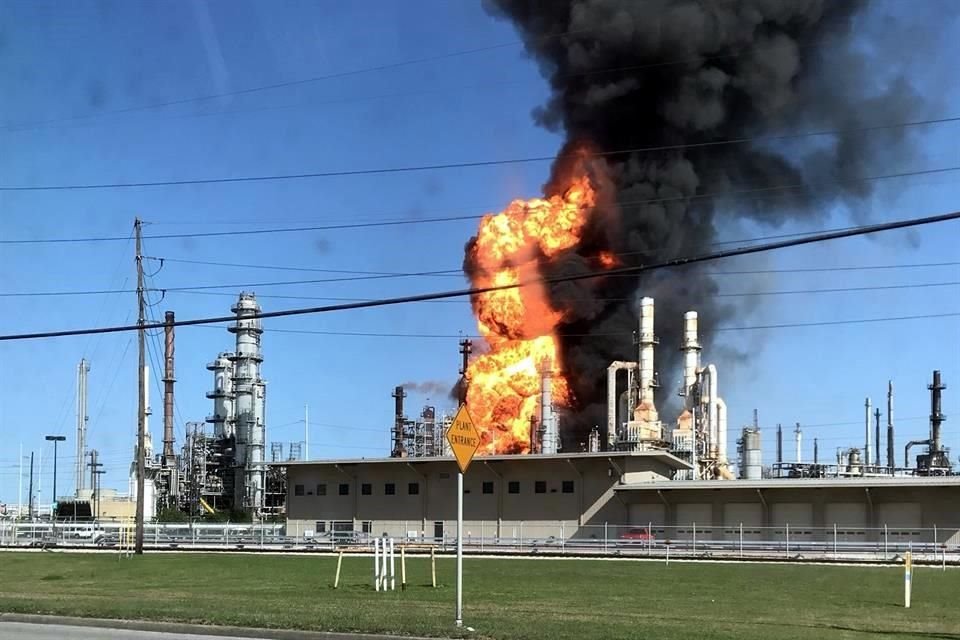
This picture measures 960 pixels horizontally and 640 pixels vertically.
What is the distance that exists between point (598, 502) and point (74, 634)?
3628 centimetres

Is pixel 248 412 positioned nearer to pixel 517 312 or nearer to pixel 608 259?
pixel 517 312

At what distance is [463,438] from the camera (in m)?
15.9

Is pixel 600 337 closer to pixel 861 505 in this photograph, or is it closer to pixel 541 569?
pixel 861 505

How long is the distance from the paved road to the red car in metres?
33.4

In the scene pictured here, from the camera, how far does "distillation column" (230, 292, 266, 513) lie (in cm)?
9075

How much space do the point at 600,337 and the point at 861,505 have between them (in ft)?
98.5

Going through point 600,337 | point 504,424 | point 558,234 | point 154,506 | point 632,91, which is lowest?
point 154,506

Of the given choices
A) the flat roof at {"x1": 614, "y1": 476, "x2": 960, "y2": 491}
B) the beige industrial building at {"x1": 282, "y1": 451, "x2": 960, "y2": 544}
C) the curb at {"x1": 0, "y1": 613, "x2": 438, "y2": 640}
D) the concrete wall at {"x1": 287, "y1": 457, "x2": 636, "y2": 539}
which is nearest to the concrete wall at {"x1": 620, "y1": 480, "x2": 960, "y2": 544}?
the beige industrial building at {"x1": 282, "y1": 451, "x2": 960, "y2": 544}

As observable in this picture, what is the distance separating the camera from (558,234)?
71.4m

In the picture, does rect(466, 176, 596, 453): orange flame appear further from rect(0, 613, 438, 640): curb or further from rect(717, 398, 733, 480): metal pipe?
rect(0, 613, 438, 640): curb

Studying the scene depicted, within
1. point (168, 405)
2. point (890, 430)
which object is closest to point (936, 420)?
point (890, 430)

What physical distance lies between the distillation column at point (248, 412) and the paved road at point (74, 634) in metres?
73.0

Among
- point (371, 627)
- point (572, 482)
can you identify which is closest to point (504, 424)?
point (572, 482)

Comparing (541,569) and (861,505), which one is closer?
(541,569)
